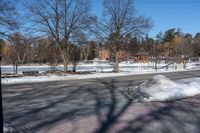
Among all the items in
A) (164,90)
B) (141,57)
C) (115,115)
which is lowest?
(115,115)

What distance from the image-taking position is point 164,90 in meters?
16.5

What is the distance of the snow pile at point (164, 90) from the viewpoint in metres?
15.3

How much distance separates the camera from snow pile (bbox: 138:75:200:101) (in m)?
15.3

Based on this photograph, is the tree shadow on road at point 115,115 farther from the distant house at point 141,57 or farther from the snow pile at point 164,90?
the distant house at point 141,57

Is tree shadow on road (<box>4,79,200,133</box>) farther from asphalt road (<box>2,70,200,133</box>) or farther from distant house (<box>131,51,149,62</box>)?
distant house (<box>131,51,149,62</box>)

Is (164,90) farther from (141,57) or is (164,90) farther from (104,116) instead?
Answer: (141,57)

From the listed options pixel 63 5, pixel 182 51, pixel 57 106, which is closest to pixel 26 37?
pixel 63 5

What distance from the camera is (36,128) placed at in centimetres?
945

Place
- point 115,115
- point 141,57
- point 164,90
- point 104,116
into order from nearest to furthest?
point 104,116
point 115,115
point 164,90
point 141,57

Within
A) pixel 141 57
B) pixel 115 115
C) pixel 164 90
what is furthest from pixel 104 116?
pixel 141 57

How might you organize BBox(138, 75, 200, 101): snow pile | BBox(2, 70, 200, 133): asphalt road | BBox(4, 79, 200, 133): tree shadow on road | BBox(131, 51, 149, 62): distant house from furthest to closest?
1. BBox(131, 51, 149, 62): distant house
2. BBox(138, 75, 200, 101): snow pile
3. BBox(4, 79, 200, 133): tree shadow on road
4. BBox(2, 70, 200, 133): asphalt road

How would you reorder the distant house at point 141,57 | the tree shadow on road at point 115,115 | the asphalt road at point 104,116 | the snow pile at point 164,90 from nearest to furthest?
the asphalt road at point 104,116 < the tree shadow on road at point 115,115 < the snow pile at point 164,90 < the distant house at point 141,57

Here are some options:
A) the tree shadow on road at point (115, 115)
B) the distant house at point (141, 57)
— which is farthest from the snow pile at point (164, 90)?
the distant house at point (141, 57)

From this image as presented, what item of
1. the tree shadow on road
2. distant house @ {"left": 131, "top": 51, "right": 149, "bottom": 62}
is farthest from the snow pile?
distant house @ {"left": 131, "top": 51, "right": 149, "bottom": 62}
